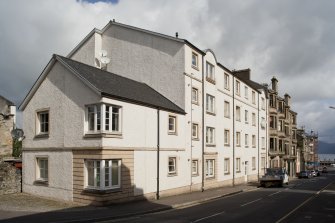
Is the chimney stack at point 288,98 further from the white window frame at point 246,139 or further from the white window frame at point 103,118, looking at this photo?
the white window frame at point 103,118

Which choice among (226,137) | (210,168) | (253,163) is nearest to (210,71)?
(226,137)

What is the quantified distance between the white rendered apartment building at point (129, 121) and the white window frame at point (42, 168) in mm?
66

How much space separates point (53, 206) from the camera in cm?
2034

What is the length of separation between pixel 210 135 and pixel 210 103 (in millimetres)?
2953

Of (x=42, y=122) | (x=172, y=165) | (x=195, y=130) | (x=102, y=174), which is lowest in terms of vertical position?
(x=172, y=165)

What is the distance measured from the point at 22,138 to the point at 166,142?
9.94 m

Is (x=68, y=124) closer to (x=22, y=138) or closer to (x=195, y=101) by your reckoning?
(x=22, y=138)

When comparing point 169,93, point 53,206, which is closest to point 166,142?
point 169,93

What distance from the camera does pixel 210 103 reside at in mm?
34281

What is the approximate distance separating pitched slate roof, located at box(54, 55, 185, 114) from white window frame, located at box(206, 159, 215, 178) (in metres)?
7.27

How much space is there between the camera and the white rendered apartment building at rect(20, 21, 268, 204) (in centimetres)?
2153

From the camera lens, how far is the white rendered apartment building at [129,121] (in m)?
21.5

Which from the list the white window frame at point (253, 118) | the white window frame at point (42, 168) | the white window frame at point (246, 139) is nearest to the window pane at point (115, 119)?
the white window frame at point (42, 168)

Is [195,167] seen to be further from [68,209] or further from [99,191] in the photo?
[68,209]
